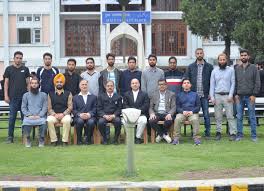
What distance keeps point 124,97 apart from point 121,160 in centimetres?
288

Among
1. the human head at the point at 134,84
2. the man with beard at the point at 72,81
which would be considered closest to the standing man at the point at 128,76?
the human head at the point at 134,84

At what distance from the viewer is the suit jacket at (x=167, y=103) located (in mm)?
Answer: 13148

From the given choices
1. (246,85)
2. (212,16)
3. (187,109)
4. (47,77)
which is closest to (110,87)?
(47,77)

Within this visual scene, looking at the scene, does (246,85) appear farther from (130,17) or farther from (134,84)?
(130,17)

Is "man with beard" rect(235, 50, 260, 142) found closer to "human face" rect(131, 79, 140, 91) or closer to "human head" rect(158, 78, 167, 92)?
"human head" rect(158, 78, 167, 92)

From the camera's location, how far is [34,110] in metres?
12.9

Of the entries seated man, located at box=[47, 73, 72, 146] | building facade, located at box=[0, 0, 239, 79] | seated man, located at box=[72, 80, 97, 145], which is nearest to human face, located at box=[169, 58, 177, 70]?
seated man, located at box=[72, 80, 97, 145]

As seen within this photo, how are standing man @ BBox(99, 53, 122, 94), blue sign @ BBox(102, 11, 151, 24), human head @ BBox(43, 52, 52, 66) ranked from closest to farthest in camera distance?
1. human head @ BBox(43, 52, 52, 66)
2. standing man @ BBox(99, 53, 122, 94)
3. blue sign @ BBox(102, 11, 151, 24)

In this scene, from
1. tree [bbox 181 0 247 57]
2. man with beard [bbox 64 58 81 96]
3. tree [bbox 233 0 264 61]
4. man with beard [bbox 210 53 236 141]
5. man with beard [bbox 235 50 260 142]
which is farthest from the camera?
tree [bbox 181 0 247 57]

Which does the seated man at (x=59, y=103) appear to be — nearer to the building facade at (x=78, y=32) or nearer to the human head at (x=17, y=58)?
the human head at (x=17, y=58)

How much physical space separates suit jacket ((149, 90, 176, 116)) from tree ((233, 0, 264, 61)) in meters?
12.7

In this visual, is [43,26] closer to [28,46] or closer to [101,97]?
[28,46]

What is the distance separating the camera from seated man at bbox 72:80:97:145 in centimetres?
1286

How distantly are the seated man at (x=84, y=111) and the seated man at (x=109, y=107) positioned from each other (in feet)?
0.54
